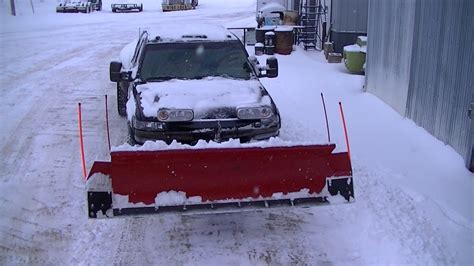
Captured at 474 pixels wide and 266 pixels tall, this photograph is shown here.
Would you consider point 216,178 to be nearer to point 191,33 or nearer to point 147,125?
point 147,125

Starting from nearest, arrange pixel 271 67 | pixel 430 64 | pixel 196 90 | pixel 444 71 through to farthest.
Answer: pixel 196 90, pixel 444 71, pixel 271 67, pixel 430 64

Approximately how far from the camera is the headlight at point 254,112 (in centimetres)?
598

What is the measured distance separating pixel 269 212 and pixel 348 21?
483 inches

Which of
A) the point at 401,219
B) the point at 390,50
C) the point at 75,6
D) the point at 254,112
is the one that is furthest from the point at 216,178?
the point at 75,6

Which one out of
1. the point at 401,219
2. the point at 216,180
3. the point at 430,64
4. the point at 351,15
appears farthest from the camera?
the point at 351,15

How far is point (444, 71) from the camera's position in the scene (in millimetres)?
7402

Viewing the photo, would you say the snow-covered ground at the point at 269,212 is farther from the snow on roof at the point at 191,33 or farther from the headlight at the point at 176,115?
the snow on roof at the point at 191,33

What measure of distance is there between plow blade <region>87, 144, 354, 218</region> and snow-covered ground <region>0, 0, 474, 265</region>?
301 millimetres

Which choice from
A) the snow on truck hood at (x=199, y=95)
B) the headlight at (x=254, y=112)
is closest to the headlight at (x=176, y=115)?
the snow on truck hood at (x=199, y=95)

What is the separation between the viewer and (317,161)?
520cm

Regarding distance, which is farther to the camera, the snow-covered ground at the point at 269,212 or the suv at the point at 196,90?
the suv at the point at 196,90

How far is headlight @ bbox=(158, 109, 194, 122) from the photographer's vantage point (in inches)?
231

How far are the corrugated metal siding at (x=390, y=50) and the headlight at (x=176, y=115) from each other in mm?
4515

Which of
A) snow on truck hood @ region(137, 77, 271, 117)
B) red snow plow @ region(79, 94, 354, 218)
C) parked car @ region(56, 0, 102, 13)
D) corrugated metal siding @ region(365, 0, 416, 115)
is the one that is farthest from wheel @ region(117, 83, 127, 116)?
parked car @ region(56, 0, 102, 13)
